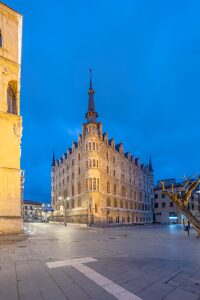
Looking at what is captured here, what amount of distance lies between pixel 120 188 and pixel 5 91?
169ft

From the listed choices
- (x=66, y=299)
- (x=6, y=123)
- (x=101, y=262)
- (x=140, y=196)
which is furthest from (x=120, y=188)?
(x=66, y=299)

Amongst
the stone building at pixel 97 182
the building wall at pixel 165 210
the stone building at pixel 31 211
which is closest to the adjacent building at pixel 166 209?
the building wall at pixel 165 210

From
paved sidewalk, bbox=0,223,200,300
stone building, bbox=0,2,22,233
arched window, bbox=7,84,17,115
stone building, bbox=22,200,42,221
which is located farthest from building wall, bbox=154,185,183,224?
paved sidewalk, bbox=0,223,200,300

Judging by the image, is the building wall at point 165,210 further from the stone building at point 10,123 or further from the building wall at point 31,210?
the stone building at point 10,123

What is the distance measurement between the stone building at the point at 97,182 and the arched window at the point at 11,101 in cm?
3608

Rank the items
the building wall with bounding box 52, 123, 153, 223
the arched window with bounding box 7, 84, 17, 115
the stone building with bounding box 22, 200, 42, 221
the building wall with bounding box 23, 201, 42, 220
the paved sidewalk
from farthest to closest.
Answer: the building wall with bounding box 23, 201, 42, 220, the stone building with bounding box 22, 200, 42, 221, the building wall with bounding box 52, 123, 153, 223, the arched window with bounding box 7, 84, 17, 115, the paved sidewalk

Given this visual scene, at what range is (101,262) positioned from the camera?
10422mm

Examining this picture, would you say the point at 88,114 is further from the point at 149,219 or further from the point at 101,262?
the point at 101,262

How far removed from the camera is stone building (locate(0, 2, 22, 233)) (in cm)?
2164

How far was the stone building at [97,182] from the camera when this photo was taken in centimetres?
5984

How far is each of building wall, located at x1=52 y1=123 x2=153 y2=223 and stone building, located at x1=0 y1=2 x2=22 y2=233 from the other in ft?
119

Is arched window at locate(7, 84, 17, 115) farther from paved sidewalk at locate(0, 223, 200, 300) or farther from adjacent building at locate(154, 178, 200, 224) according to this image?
adjacent building at locate(154, 178, 200, 224)

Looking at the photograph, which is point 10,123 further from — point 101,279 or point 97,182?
point 97,182

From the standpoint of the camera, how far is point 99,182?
6028 centimetres
